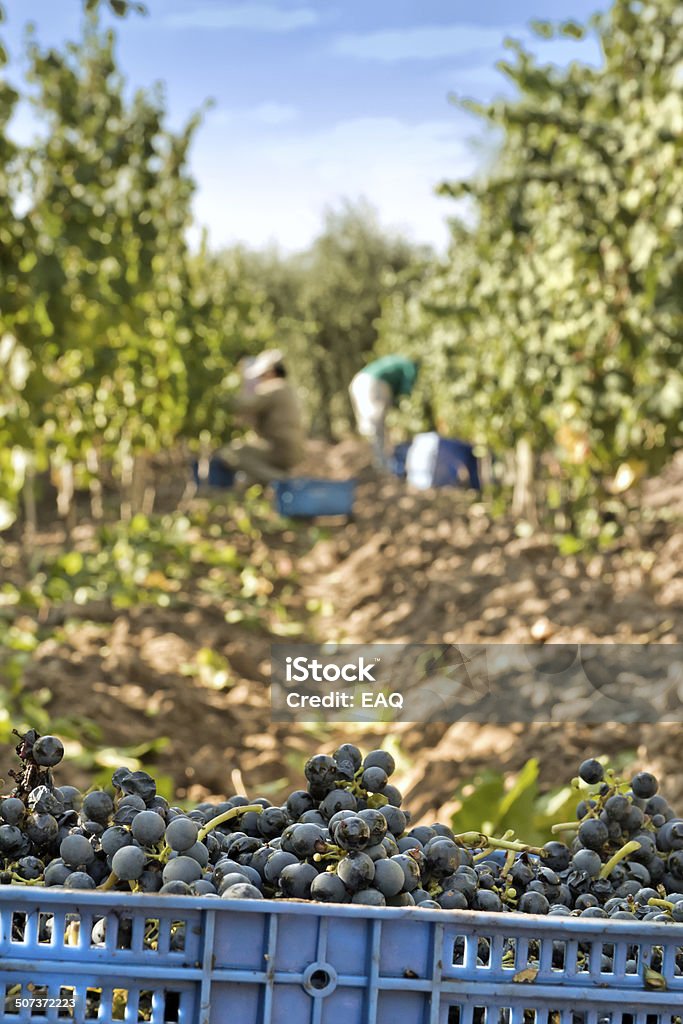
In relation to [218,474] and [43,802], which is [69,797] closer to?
[43,802]

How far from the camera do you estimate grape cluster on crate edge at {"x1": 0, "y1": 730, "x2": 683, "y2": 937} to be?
1.15 meters

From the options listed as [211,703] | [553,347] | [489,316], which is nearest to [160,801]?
[211,703]

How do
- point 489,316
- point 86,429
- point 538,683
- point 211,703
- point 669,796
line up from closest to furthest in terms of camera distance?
point 669,796, point 538,683, point 211,703, point 86,429, point 489,316

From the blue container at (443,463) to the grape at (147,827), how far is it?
44.2ft

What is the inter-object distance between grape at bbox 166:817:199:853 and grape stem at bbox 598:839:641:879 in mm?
503

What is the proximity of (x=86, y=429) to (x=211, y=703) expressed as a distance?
433 centimetres

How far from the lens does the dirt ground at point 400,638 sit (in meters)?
3.97

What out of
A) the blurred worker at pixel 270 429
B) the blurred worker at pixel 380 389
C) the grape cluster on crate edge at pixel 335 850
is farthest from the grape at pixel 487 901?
the blurred worker at pixel 380 389

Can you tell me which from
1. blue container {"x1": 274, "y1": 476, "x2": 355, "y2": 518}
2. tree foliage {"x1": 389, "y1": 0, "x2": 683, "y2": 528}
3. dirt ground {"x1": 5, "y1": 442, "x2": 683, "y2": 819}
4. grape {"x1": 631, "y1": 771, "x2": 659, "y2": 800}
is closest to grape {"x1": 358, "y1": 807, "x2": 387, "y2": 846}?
grape {"x1": 631, "y1": 771, "x2": 659, "y2": 800}

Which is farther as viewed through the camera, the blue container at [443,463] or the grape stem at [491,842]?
the blue container at [443,463]

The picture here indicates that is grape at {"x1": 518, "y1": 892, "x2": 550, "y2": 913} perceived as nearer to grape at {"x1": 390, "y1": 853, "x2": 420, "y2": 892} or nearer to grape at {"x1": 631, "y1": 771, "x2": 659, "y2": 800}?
grape at {"x1": 390, "y1": 853, "x2": 420, "y2": 892}

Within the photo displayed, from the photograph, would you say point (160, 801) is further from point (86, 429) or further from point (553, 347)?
point (86, 429)

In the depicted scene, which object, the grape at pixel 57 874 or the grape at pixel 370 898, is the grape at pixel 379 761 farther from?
the grape at pixel 57 874

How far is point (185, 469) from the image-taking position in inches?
615
